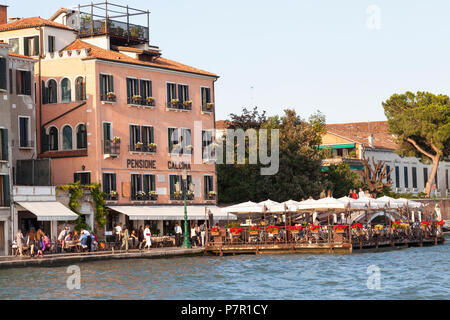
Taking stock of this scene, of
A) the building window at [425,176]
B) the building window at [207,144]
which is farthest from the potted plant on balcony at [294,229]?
the building window at [425,176]

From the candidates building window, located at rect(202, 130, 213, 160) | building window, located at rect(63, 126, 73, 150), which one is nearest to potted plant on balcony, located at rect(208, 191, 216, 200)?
building window, located at rect(202, 130, 213, 160)

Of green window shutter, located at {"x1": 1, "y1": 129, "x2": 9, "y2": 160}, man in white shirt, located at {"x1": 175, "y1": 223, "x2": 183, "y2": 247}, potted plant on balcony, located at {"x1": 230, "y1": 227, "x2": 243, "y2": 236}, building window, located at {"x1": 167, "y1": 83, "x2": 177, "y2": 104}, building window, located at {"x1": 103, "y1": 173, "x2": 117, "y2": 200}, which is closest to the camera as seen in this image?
green window shutter, located at {"x1": 1, "y1": 129, "x2": 9, "y2": 160}

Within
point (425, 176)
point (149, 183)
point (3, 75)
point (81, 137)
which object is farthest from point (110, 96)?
point (425, 176)

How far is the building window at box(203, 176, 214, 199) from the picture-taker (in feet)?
199

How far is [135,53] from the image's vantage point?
57594 mm

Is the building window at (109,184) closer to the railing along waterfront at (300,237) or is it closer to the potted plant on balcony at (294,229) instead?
the railing along waterfront at (300,237)

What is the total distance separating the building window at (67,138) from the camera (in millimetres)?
55094

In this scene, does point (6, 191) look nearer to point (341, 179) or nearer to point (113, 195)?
point (113, 195)

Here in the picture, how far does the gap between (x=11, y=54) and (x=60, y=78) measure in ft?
13.4

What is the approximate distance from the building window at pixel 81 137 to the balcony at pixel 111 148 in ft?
3.33

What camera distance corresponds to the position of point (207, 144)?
6066cm

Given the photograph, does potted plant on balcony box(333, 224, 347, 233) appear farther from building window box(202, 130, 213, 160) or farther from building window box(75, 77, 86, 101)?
building window box(75, 77, 86, 101)

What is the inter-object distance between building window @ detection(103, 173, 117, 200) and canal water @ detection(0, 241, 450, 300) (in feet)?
25.3

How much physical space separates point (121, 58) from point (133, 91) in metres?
1.86
